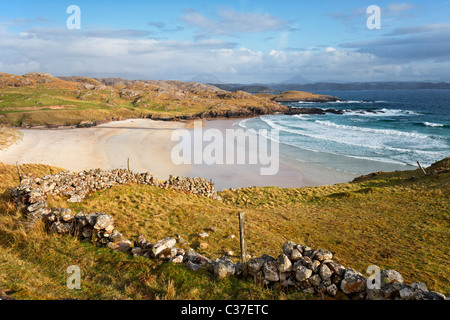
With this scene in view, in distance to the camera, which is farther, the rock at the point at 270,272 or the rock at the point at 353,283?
the rock at the point at 270,272

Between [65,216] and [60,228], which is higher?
[65,216]

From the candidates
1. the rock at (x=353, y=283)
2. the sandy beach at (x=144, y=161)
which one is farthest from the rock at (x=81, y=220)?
the sandy beach at (x=144, y=161)

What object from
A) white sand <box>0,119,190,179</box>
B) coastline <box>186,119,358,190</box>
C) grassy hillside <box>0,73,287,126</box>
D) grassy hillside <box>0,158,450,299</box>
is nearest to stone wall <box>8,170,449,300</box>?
grassy hillside <box>0,158,450,299</box>

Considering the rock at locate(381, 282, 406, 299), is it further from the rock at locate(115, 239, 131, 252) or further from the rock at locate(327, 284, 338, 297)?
the rock at locate(115, 239, 131, 252)

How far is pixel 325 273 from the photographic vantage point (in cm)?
677

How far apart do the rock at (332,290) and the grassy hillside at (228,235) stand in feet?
2.13

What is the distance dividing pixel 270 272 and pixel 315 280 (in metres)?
1.15

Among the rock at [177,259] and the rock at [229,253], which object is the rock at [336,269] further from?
the rock at [177,259]

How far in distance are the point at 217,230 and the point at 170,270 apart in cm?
527

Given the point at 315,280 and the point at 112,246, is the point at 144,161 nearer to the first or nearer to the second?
the point at 112,246

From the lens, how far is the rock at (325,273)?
6734mm

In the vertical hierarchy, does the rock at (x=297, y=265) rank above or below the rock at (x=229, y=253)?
above

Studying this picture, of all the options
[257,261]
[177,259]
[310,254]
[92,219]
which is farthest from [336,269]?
[92,219]

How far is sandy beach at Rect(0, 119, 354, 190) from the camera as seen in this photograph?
3047 centimetres
